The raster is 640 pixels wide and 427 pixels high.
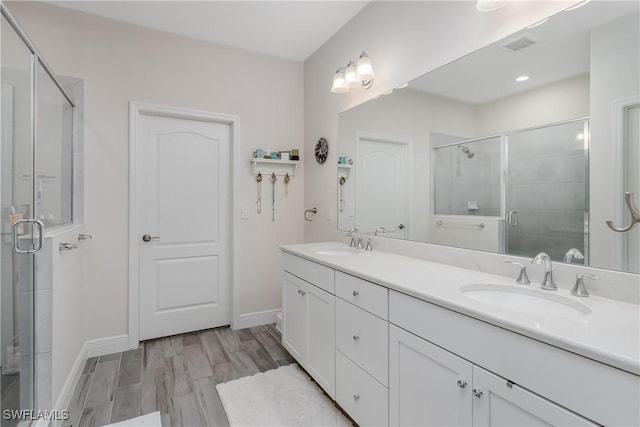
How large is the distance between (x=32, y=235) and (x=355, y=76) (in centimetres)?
217

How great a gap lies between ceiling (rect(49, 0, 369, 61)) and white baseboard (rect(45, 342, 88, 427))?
261 cm

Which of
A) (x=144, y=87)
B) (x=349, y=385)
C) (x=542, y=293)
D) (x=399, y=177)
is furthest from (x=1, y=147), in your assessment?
(x=542, y=293)

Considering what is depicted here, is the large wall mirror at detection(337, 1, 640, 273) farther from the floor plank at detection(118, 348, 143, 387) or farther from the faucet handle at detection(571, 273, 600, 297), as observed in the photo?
the floor plank at detection(118, 348, 143, 387)

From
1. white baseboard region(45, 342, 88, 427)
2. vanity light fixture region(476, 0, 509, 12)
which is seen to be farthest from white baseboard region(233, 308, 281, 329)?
vanity light fixture region(476, 0, 509, 12)

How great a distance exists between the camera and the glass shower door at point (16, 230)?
1330 mm

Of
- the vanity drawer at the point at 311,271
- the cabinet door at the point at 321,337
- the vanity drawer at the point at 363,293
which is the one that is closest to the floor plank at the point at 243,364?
the cabinet door at the point at 321,337

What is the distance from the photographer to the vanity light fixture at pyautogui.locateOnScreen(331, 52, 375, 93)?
223cm

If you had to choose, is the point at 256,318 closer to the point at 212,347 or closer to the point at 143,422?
the point at 212,347

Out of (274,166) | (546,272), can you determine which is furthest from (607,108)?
(274,166)

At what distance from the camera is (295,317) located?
222cm

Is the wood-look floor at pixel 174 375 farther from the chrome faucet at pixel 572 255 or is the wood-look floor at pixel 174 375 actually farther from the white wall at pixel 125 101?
the chrome faucet at pixel 572 255

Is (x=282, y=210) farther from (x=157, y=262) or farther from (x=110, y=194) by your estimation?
(x=110, y=194)

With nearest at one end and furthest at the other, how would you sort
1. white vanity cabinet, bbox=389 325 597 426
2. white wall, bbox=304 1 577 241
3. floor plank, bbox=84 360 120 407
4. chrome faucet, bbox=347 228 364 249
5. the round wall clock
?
white vanity cabinet, bbox=389 325 597 426, white wall, bbox=304 1 577 241, floor plank, bbox=84 360 120 407, chrome faucet, bbox=347 228 364 249, the round wall clock

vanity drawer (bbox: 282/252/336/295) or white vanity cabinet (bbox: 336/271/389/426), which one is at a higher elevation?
vanity drawer (bbox: 282/252/336/295)
